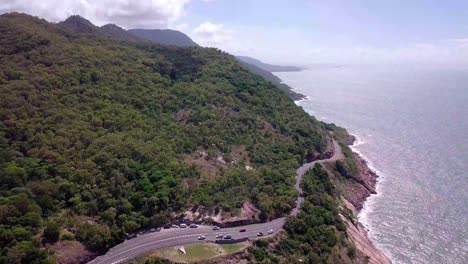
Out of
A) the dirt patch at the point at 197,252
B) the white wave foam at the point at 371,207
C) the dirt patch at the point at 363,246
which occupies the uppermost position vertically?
the dirt patch at the point at 197,252

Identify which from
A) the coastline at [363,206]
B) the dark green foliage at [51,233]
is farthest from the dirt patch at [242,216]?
the dark green foliage at [51,233]

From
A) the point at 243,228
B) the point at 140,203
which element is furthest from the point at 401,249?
the point at 140,203

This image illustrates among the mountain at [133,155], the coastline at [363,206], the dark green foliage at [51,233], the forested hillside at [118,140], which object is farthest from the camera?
the coastline at [363,206]

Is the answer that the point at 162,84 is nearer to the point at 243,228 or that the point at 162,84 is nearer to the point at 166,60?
the point at 166,60

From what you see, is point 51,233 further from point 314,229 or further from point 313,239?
point 314,229

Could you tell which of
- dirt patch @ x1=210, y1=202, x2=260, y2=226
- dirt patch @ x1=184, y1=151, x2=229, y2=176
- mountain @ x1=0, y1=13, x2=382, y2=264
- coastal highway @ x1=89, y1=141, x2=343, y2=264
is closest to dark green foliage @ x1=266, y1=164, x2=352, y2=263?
mountain @ x1=0, y1=13, x2=382, y2=264

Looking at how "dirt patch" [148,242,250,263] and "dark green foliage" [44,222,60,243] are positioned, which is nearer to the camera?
"dark green foliage" [44,222,60,243]

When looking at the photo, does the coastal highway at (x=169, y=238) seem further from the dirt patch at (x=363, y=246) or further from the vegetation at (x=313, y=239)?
the dirt patch at (x=363, y=246)

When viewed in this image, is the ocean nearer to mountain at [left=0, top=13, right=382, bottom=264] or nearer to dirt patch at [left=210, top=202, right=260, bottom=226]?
mountain at [left=0, top=13, right=382, bottom=264]

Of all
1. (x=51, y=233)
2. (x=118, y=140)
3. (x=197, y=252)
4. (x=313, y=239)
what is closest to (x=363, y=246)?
(x=313, y=239)
